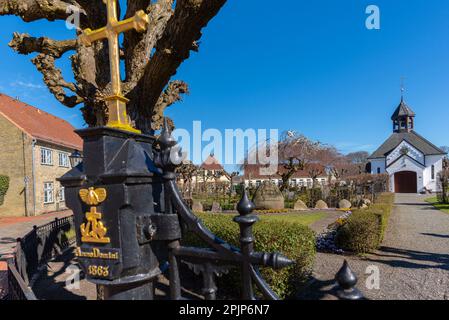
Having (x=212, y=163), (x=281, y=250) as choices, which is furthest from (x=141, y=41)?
(x=212, y=163)

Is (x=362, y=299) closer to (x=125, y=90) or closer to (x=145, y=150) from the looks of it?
(x=145, y=150)

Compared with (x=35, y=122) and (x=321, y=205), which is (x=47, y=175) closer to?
(x=35, y=122)

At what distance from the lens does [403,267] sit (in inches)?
264

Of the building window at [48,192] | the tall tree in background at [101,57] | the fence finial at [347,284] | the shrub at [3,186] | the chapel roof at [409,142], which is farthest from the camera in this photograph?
the chapel roof at [409,142]

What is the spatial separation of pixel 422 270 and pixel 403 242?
316 centimetres

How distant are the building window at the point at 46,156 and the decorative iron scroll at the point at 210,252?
999 inches

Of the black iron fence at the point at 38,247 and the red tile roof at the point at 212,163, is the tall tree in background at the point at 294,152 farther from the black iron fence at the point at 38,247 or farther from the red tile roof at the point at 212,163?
the red tile roof at the point at 212,163

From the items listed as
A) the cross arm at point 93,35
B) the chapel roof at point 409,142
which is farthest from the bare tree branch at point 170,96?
the chapel roof at point 409,142

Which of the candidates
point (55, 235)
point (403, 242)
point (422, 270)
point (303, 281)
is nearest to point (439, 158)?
point (403, 242)

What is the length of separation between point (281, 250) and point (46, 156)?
24473 millimetres

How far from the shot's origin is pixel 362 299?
1266 millimetres

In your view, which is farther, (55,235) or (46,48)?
(55,235)

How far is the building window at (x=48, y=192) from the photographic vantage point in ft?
74.0
